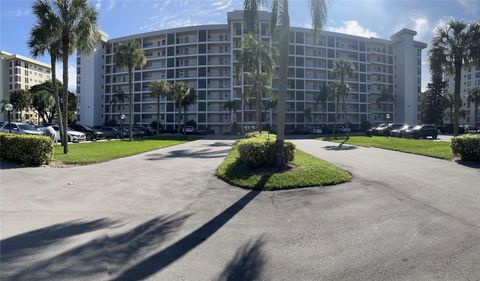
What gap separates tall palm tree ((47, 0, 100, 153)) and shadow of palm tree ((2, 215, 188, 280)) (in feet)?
47.5

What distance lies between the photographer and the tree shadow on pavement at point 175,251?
424 cm

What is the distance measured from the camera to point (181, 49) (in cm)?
7819

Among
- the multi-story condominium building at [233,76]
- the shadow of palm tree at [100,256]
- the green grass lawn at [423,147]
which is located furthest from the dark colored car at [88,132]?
the multi-story condominium building at [233,76]

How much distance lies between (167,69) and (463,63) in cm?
6312

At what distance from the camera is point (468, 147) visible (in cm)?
1330

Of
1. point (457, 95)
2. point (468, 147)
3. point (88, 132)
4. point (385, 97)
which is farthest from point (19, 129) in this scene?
point (385, 97)

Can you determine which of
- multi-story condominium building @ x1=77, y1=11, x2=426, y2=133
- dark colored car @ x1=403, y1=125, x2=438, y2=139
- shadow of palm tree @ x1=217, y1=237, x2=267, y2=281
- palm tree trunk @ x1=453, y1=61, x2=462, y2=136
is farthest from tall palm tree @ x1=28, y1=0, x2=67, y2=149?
multi-story condominium building @ x1=77, y1=11, x2=426, y2=133

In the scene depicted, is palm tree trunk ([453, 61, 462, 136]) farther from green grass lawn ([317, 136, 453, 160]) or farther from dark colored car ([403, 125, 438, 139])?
dark colored car ([403, 125, 438, 139])

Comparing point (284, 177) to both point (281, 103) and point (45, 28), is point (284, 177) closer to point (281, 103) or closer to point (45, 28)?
point (281, 103)

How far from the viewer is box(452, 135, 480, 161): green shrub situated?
1308 cm

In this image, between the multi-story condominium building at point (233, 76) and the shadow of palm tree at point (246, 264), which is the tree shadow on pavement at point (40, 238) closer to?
the shadow of palm tree at point (246, 264)

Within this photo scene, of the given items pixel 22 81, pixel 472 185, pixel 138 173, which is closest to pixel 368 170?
pixel 472 185

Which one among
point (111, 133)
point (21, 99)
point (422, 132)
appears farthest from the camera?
point (21, 99)

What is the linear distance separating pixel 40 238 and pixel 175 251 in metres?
2.23
